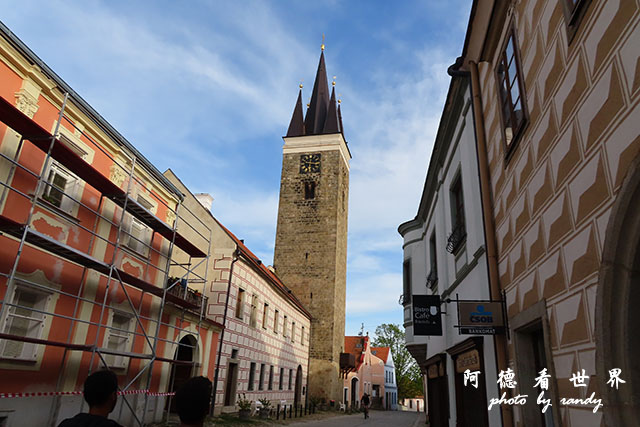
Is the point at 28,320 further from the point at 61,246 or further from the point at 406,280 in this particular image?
the point at 406,280

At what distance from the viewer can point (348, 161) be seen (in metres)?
44.7

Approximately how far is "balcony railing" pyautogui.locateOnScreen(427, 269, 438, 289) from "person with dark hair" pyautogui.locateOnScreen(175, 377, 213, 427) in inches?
357

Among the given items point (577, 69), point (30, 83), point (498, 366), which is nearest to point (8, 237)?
point (30, 83)

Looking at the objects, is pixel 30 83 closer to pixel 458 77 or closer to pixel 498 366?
pixel 458 77

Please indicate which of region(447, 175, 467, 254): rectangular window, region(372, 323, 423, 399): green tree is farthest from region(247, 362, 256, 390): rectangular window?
region(372, 323, 423, 399): green tree

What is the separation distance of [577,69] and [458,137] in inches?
201

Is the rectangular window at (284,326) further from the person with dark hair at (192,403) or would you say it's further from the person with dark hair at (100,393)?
the person with dark hair at (192,403)

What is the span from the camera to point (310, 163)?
132 ft

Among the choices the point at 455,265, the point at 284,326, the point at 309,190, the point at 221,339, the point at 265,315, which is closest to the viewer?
the point at 455,265

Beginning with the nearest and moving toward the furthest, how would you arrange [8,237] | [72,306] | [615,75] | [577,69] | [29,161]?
[615,75], [577,69], [8,237], [29,161], [72,306]

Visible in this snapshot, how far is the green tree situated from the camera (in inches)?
2263

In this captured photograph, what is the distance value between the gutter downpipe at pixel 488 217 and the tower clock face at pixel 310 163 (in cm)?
3220

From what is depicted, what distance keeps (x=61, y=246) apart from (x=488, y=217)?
7.47m

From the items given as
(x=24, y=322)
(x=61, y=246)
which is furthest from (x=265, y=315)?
(x=61, y=246)
